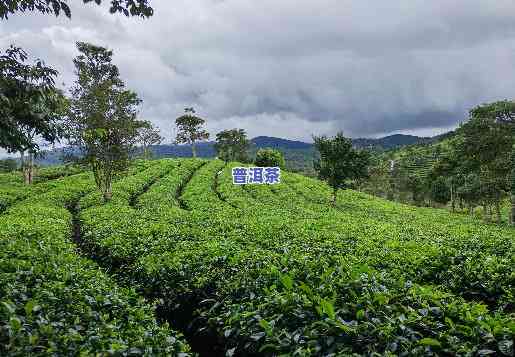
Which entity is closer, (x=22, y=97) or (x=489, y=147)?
(x=22, y=97)

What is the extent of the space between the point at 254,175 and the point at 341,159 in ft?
33.5

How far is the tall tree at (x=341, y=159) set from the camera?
3728 centimetres

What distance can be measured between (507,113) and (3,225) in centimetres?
4212

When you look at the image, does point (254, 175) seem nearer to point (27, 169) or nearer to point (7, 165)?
point (27, 169)

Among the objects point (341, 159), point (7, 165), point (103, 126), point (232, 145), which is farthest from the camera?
point (232, 145)

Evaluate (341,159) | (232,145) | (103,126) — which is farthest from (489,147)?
(232,145)

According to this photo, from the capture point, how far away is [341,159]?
37.6 meters

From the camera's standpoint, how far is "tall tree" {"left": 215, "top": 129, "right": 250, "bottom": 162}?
9888 cm

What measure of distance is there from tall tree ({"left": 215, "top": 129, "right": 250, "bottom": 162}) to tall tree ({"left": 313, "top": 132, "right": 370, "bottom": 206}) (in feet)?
203

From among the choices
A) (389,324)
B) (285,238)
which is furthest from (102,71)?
(389,324)

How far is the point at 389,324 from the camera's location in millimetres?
5047

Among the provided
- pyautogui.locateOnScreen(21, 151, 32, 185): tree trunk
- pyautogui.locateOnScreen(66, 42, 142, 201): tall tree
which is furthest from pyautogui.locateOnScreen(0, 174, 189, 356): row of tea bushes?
pyautogui.locateOnScreen(21, 151, 32, 185): tree trunk

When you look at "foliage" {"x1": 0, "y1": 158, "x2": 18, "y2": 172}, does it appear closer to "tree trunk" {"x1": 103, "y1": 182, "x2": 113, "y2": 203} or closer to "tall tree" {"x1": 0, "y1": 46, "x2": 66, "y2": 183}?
"tree trunk" {"x1": 103, "y1": 182, "x2": 113, "y2": 203}

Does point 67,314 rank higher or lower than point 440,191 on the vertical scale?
higher
